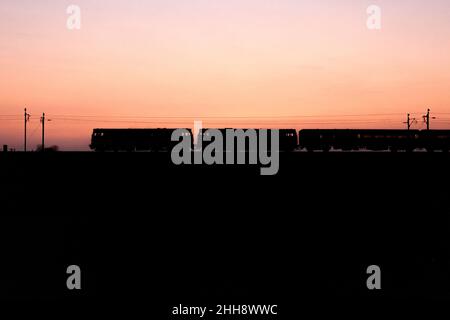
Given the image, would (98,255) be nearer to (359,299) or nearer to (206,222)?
(206,222)

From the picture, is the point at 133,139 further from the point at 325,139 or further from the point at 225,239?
the point at 225,239

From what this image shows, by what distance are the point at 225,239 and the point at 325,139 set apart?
49268 millimetres

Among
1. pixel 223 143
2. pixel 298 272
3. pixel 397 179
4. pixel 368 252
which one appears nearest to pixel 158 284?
Answer: pixel 298 272

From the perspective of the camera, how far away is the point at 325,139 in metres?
64.1

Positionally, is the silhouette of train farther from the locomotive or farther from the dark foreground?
the dark foreground

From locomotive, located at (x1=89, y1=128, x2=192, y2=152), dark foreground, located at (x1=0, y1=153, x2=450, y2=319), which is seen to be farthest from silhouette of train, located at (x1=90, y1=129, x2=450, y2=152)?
dark foreground, located at (x1=0, y1=153, x2=450, y2=319)

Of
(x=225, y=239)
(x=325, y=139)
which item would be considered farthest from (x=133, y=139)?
(x=225, y=239)

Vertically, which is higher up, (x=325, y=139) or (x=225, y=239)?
(x=325, y=139)

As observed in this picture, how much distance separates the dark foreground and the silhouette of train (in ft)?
110

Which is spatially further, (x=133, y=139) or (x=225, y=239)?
(x=133, y=139)

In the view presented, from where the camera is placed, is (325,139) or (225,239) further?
(325,139)

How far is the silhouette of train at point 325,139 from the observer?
63719mm

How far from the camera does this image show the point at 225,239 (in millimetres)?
16406
